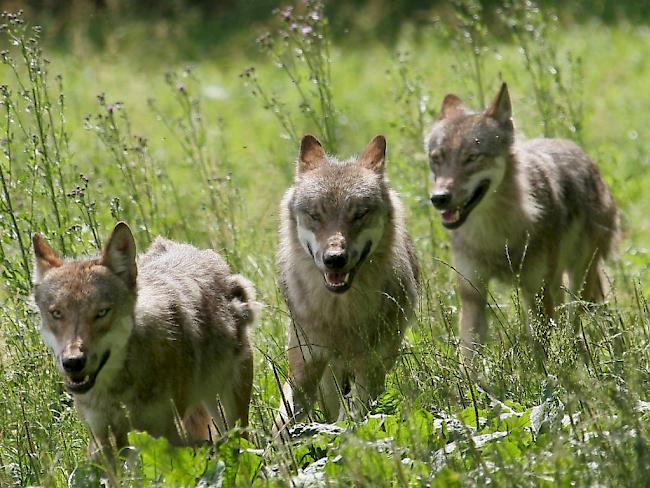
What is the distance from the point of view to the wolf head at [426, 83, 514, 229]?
26.4 ft

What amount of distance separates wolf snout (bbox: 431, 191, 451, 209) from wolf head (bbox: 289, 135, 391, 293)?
3.51 feet

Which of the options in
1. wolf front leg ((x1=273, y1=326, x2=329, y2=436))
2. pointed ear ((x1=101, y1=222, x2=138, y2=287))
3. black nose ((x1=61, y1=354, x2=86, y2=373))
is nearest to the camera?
black nose ((x1=61, y1=354, x2=86, y2=373))

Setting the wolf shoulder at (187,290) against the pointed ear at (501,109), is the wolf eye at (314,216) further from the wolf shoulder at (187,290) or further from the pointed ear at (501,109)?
the pointed ear at (501,109)

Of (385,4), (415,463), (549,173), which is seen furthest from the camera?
(385,4)

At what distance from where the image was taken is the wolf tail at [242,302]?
6.50m

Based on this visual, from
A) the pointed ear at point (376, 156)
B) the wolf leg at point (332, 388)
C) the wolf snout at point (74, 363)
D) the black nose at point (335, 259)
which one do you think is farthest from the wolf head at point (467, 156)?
the wolf snout at point (74, 363)

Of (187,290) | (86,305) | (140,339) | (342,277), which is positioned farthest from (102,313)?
(342,277)

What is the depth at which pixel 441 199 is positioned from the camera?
26.0 feet

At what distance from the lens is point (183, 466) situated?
4836 mm

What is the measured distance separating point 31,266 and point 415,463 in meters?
3.31

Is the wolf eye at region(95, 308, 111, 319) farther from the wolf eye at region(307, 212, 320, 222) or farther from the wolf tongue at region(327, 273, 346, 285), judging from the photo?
the wolf eye at region(307, 212, 320, 222)

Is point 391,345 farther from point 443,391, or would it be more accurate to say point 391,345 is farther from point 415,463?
point 415,463

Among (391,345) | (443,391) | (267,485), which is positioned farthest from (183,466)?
(391,345)

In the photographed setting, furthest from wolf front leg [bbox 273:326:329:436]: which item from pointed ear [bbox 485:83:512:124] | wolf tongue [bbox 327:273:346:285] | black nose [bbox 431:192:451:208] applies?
pointed ear [bbox 485:83:512:124]
